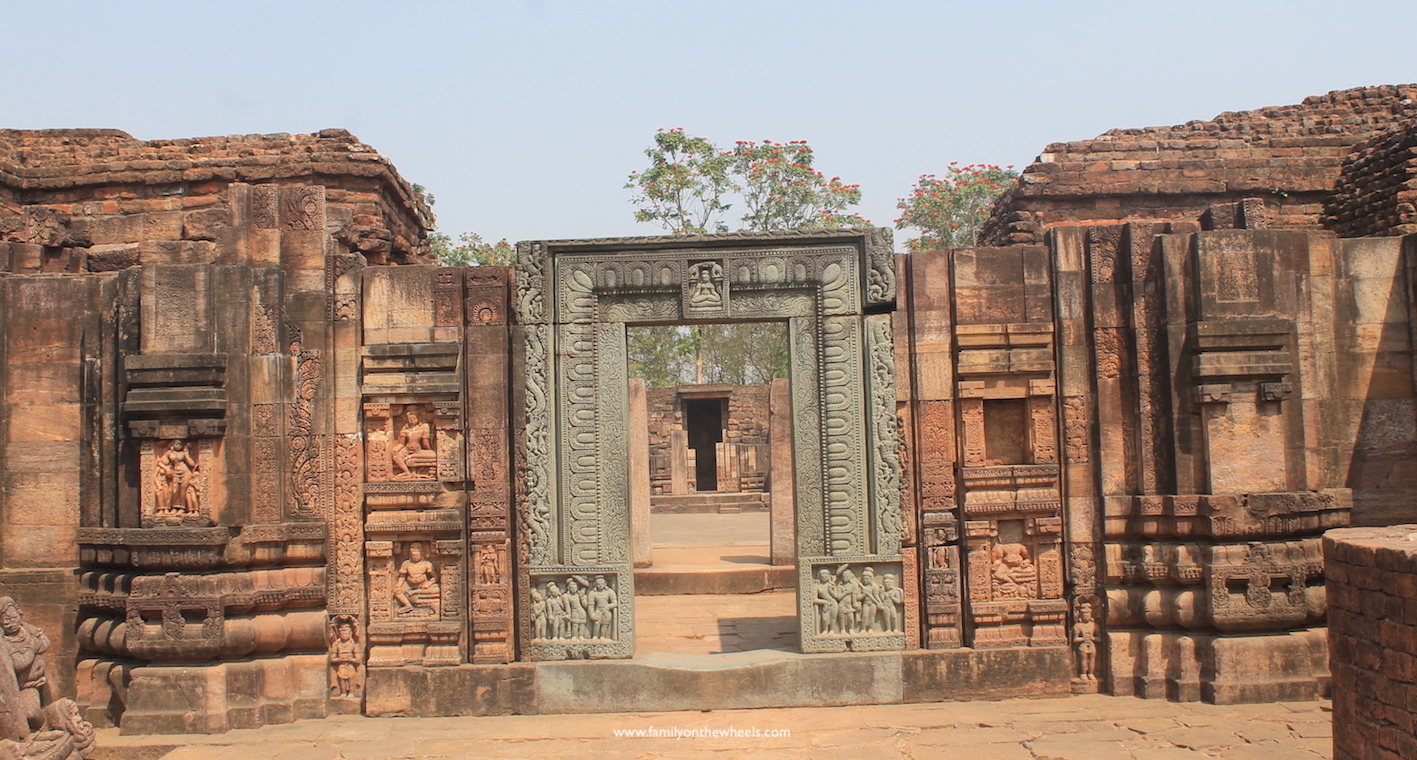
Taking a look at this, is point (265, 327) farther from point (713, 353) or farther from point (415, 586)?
point (713, 353)

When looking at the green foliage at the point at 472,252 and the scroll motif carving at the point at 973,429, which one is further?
the green foliage at the point at 472,252

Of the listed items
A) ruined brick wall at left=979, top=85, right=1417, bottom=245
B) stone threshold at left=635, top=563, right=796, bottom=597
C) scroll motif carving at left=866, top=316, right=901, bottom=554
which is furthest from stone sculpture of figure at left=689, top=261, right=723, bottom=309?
ruined brick wall at left=979, top=85, right=1417, bottom=245

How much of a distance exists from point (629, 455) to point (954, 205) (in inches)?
810

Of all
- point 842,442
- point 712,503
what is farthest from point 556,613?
point 712,503

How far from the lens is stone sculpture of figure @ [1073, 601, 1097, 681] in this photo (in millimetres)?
7113

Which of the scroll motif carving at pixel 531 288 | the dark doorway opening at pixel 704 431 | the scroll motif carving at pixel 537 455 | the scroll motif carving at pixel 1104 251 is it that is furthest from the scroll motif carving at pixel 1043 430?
the dark doorway opening at pixel 704 431

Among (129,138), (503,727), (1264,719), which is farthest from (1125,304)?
(129,138)

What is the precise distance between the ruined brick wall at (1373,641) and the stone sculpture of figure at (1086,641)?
2.00m

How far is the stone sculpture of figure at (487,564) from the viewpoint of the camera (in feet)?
23.4

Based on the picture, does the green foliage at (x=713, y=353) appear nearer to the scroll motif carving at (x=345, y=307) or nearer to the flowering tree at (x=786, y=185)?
the flowering tree at (x=786, y=185)

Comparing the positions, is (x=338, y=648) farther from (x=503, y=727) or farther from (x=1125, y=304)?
(x=1125, y=304)

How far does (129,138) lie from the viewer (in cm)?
1495

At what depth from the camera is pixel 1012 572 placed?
23.6 ft

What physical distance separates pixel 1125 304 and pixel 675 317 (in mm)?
3269
